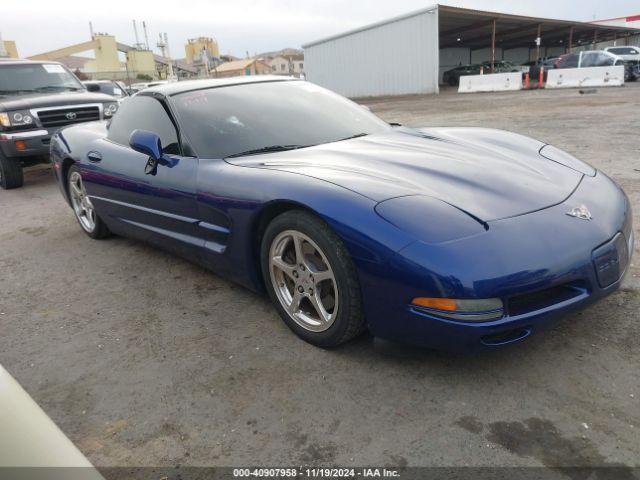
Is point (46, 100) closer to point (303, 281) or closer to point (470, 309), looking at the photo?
point (303, 281)

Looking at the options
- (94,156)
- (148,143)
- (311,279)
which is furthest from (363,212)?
(94,156)

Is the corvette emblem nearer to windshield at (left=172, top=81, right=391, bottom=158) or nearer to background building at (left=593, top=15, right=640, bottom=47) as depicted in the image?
windshield at (left=172, top=81, right=391, bottom=158)

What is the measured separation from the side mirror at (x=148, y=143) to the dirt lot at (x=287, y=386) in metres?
0.91

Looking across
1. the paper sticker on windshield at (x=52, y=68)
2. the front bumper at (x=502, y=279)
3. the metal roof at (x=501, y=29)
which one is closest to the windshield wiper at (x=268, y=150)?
the front bumper at (x=502, y=279)

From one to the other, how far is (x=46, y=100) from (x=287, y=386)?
679cm

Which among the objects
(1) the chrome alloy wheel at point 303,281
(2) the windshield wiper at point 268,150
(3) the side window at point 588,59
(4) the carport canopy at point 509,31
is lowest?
(1) the chrome alloy wheel at point 303,281

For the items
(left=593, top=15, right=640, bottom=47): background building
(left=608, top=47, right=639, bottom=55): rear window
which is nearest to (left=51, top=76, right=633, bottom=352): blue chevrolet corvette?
(left=608, top=47, right=639, bottom=55): rear window

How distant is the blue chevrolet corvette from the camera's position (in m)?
1.97

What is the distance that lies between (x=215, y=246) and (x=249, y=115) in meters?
0.91

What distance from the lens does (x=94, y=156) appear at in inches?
159

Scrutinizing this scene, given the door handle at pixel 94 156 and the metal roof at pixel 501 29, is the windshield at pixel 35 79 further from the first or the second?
the metal roof at pixel 501 29

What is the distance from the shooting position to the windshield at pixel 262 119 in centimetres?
309

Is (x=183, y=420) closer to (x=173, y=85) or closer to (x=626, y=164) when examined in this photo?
(x=173, y=85)

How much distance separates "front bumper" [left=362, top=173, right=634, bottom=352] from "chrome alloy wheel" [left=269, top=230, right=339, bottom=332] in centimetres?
31
